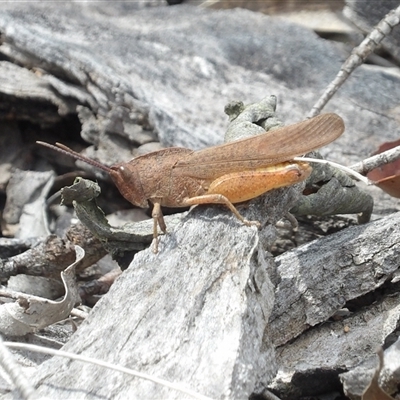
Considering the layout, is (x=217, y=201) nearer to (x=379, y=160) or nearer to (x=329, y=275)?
(x=329, y=275)

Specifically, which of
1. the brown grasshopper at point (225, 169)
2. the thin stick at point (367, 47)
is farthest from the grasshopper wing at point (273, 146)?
the thin stick at point (367, 47)

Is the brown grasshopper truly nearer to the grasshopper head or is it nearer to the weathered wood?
the grasshopper head

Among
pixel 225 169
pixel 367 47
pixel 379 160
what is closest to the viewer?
pixel 225 169

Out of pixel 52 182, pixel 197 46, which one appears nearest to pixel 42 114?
pixel 52 182

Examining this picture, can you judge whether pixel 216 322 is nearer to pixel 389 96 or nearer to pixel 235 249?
pixel 235 249

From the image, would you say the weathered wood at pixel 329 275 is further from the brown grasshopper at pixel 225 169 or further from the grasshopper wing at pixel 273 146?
the grasshopper wing at pixel 273 146

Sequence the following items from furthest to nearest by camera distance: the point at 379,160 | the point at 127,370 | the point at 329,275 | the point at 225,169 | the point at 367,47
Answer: the point at 367,47, the point at 379,160, the point at 225,169, the point at 329,275, the point at 127,370

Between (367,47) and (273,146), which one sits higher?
(367,47)

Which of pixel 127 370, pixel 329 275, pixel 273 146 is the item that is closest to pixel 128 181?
pixel 273 146

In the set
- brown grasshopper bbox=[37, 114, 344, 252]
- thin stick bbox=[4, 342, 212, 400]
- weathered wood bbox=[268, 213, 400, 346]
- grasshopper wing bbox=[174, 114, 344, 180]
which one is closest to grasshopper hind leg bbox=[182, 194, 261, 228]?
brown grasshopper bbox=[37, 114, 344, 252]
